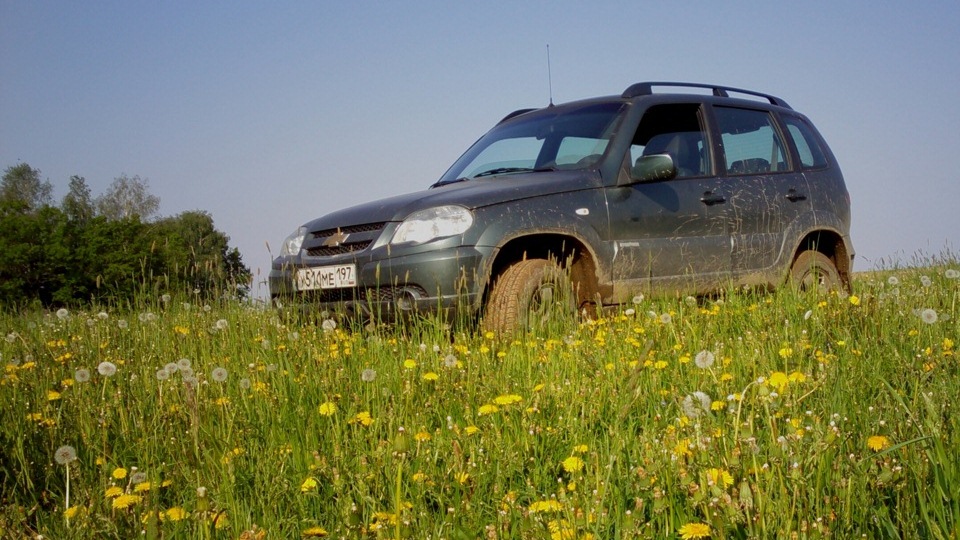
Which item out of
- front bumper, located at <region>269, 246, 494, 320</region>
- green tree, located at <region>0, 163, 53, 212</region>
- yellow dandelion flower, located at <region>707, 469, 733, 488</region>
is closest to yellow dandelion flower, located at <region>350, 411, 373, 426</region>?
yellow dandelion flower, located at <region>707, 469, 733, 488</region>

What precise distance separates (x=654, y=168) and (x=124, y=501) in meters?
4.40

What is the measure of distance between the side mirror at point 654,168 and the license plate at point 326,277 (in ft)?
6.92

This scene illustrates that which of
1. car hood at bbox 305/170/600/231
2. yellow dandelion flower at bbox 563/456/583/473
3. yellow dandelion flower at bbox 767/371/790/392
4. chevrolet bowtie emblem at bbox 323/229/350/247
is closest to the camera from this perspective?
yellow dandelion flower at bbox 563/456/583/473

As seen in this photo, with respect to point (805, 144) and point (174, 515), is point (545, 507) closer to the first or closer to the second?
point (174, 515)

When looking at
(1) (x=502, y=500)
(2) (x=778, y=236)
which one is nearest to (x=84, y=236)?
(2) (x=778, y=236)

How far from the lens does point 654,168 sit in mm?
5691

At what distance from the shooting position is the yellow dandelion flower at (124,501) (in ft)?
6.67

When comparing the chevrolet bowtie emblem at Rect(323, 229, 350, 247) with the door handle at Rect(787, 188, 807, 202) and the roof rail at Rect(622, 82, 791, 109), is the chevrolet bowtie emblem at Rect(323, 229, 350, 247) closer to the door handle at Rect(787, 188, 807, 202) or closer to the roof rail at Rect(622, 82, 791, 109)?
the roof rail at Rect(622, 82, 791, 109)

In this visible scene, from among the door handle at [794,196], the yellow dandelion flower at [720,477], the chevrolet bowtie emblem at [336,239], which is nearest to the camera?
the yellow dandelion flower at [720,477]

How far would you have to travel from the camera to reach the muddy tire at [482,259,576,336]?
4977 millimetres

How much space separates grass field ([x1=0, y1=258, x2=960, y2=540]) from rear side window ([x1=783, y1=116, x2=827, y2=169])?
118 inches

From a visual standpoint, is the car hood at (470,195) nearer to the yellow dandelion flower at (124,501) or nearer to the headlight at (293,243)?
the headlight at (293,243)

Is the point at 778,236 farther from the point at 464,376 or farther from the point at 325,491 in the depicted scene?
the point at 325,491

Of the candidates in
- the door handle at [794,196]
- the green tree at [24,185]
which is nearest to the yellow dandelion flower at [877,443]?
the door handle at [794,196]
